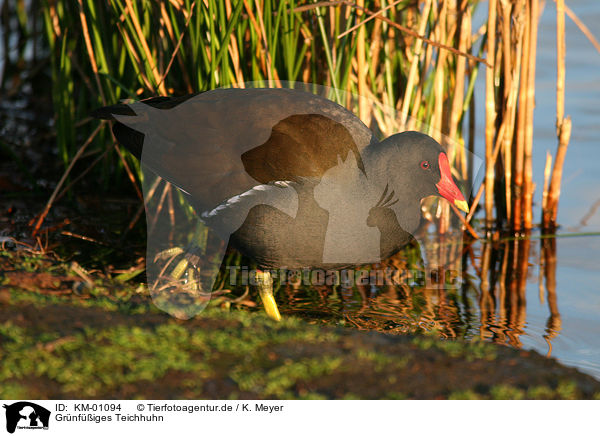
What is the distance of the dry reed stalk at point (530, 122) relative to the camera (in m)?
4.25

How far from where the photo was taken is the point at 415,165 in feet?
10.6

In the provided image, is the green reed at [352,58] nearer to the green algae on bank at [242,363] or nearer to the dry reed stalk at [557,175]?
the dry reed stalk at [557,175]

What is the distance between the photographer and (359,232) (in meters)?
3.14

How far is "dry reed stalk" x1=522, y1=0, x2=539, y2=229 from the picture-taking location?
14.0ft

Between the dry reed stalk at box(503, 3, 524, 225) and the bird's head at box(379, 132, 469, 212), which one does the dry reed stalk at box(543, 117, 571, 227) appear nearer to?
the dry reed stalk at box(503, 3, 524, 225)

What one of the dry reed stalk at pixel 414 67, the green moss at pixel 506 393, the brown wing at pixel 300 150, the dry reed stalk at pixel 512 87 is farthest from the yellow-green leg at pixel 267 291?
the dry reed stalk at pixel 512 87

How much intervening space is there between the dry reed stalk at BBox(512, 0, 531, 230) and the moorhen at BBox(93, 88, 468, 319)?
142 centimetres

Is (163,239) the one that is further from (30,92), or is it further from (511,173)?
(30,92)

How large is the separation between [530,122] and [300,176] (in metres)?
1.97

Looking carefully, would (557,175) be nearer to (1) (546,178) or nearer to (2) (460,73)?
(1) (546,178)

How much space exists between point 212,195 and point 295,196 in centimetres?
45

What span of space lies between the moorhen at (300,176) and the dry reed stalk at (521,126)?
1421mm
